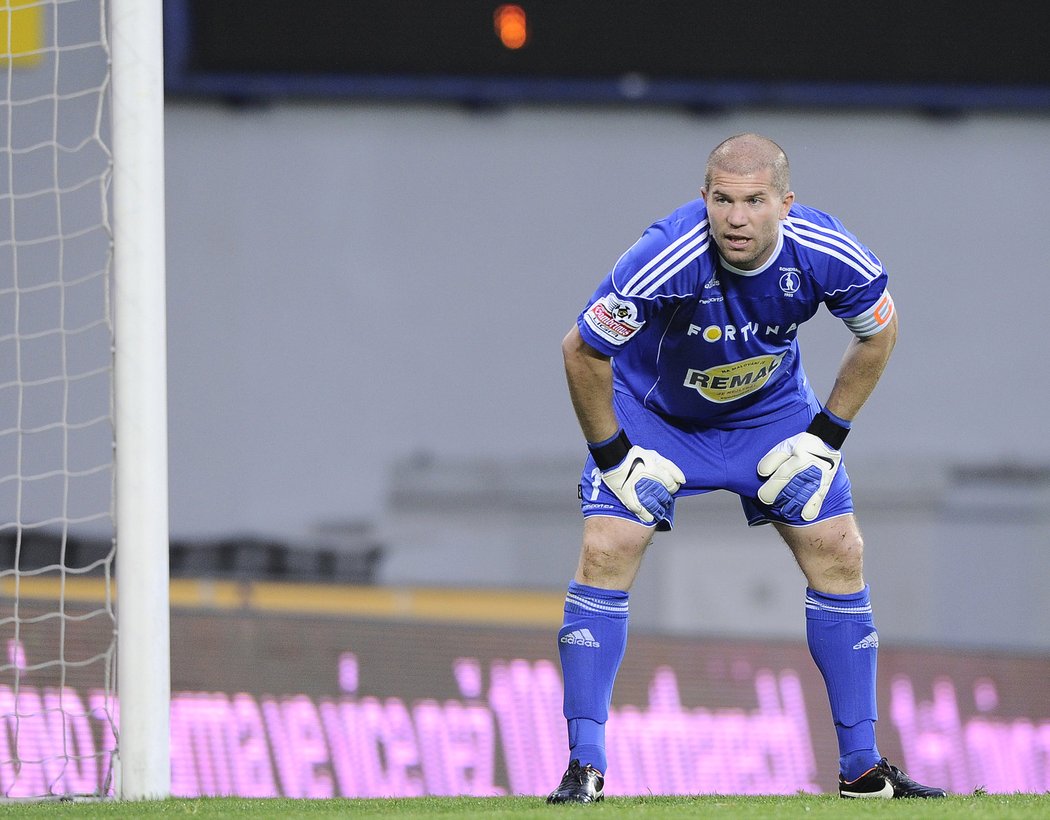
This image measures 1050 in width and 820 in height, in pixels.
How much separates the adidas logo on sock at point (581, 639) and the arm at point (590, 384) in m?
0.40

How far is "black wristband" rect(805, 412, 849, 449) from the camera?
3.32 metres

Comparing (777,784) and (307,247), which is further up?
(307,247)

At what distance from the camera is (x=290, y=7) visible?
23.6 ft

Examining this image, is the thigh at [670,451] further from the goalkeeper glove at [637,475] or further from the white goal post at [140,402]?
the white goal post at [140,402]

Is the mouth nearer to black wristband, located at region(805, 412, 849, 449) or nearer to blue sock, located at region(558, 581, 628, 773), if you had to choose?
black wristband, located at region(805, 412, 849, 449)

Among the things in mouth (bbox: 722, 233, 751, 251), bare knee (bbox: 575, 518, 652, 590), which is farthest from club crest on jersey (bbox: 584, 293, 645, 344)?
bare knee (bbox: 575, 518, 652, 590)

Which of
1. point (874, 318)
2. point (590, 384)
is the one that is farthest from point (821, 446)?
point (590, 384)

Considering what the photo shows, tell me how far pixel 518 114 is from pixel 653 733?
3.70m

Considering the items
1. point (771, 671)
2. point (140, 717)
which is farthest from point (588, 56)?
point (140, 717)

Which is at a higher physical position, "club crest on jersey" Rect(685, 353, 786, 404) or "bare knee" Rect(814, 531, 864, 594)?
"club crest on jersey" Rect(685, 353, 786, 404)

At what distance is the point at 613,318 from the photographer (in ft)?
10.2

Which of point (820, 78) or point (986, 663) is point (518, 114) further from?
point (986, 663)

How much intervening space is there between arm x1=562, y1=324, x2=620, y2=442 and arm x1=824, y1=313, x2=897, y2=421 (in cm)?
49

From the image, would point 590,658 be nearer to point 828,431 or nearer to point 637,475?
point 637,475
